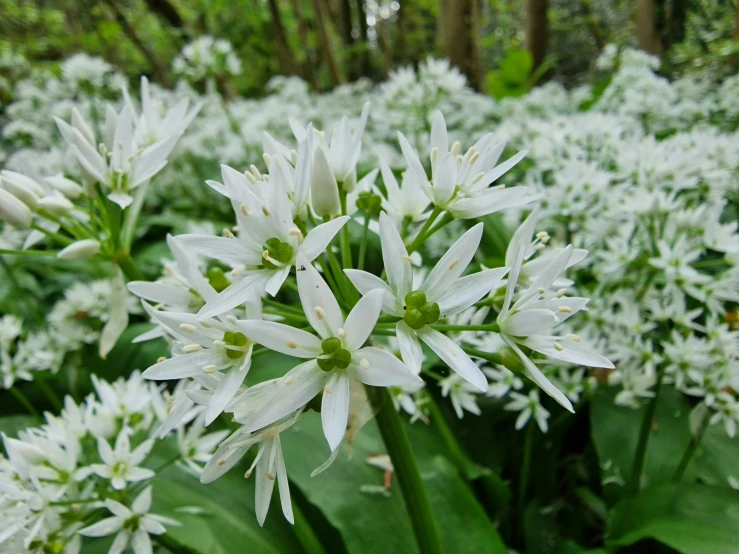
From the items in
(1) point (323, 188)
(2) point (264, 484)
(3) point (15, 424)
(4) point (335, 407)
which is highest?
(1) point (323, 188)

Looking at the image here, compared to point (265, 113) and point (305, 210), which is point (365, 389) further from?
point (265, 113)

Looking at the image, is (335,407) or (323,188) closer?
(335,407)

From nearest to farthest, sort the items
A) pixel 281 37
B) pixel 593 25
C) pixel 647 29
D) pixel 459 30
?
pixel 647 29, pixel 459 30, pixel 281 37, pixel 593 25

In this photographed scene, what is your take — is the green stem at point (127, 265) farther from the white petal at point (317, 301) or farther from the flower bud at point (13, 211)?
the white petal at point (317, 301)

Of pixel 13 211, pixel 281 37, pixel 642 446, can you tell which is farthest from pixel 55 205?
pixel 281 37

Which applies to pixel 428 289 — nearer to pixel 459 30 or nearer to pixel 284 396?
pixel 284 396

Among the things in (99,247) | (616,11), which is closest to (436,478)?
(99,247)
